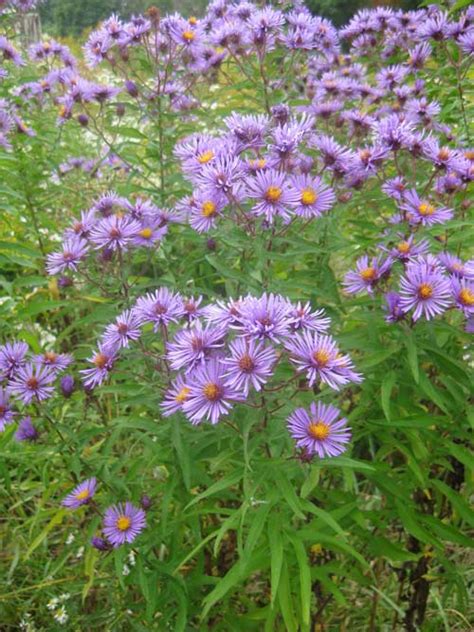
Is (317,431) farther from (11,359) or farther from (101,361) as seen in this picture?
(11,359)

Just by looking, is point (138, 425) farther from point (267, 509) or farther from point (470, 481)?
point (470, 481)

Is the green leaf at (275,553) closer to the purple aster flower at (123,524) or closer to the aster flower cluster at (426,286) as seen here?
the purple aster flower at (123,524)

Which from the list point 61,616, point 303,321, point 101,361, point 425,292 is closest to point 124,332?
point 101,361

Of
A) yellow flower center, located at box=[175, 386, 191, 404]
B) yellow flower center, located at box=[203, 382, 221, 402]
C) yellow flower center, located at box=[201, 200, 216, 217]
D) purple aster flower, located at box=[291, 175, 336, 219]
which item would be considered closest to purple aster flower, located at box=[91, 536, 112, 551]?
yellow flower center, located at box=[175, 386, 191, 404]

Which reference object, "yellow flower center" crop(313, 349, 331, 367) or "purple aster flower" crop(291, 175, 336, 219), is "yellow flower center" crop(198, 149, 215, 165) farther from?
"yellow flower center" crop(313, 349, 331, 367)

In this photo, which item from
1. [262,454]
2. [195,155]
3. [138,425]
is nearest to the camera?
[262,454]

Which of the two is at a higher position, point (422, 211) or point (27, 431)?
point (422, 211)

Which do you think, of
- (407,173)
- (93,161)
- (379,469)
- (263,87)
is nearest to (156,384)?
(379,469)
